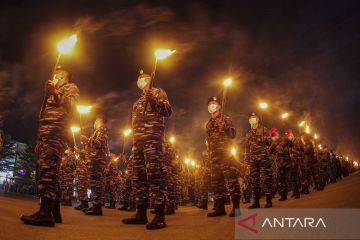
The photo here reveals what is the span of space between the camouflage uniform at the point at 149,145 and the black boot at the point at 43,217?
1631 mm

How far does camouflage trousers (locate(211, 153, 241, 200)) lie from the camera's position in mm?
7027

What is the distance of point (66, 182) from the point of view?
45.1 feet

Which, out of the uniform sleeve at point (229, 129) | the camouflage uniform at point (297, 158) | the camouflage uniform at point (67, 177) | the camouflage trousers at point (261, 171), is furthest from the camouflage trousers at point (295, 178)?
the camouflage uniform at point (67, 177)

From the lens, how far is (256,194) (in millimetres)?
8305

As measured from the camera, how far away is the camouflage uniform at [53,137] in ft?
15.3

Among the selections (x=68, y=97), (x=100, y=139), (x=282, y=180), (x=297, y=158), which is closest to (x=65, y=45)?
(x=68, y=97)

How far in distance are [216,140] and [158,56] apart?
2.90 meters

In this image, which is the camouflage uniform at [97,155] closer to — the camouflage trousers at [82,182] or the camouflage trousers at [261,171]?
the camouflage trousers at [82,182]

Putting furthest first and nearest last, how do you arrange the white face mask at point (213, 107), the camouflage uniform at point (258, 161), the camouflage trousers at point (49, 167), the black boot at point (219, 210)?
the camouflage uniform at point (258, 161), the white face mask at point (213, 107), the black boot at point (219, 210), the camouflage trousers at point (49, 167)

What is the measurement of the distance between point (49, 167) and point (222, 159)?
4043 millimetres

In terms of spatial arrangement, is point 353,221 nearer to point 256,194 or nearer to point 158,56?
point 158,56

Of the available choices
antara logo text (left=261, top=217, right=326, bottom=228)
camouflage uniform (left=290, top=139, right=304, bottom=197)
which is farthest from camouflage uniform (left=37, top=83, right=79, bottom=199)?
camouflage uniform (left=290, top=139, right=304, bottom=197)

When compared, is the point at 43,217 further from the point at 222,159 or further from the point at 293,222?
the point at 222,159

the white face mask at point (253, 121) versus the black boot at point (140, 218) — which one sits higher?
the white face mask at point (253, 121)
